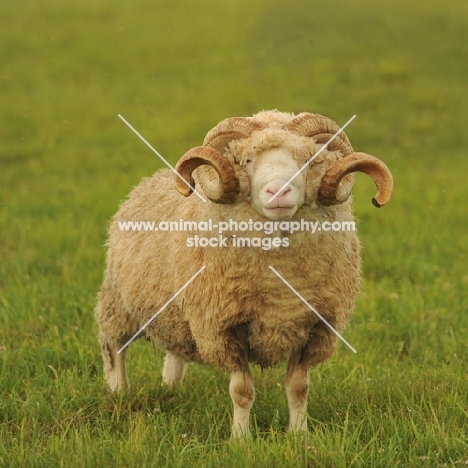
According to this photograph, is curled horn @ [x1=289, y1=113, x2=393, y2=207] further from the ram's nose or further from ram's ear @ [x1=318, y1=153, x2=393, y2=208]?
the ram's nose

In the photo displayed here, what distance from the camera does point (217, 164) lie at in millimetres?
3734

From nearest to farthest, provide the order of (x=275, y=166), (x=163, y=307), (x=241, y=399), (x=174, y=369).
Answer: (x=275, y=166), (x=241, y=399), (x=163, y=307), (x=174, y=369)

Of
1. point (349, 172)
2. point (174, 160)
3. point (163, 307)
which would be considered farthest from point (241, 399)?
point (174, 160)

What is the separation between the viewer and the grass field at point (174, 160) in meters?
4.01

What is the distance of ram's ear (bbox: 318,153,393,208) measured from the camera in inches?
148

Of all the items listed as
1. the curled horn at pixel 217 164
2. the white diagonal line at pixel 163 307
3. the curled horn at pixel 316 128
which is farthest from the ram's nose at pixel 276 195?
the white diagonal line at pixel 163 307

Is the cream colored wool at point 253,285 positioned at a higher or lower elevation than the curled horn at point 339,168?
lower

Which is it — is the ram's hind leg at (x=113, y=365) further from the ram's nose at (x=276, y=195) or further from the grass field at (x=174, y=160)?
the ram's nose at (x=276, y=195)

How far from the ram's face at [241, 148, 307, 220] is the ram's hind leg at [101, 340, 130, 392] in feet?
5.63

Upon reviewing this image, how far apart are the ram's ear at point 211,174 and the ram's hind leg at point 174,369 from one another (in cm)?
158

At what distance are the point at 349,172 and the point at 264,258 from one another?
53 centimetres

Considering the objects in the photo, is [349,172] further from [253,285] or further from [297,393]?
[297,393]

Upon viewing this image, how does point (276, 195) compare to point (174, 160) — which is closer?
point (276, 195)

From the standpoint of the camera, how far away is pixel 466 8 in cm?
1825
